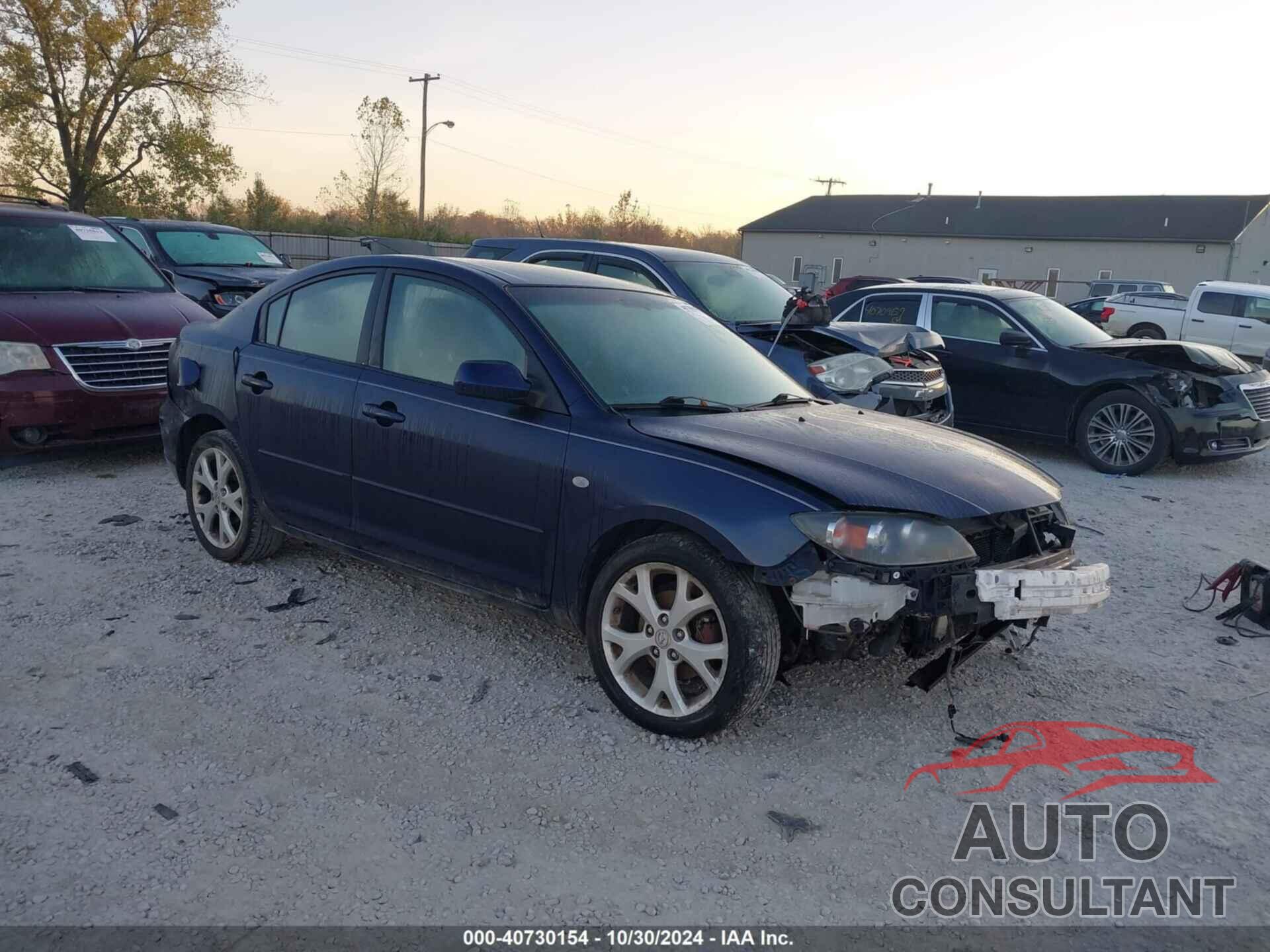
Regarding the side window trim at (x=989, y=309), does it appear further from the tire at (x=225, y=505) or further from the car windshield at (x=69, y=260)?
the car windshield at (x=69, y=260)

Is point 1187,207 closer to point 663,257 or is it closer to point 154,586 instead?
point 663,257

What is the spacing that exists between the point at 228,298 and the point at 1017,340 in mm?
8793

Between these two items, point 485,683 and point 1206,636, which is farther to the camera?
point 1206,636

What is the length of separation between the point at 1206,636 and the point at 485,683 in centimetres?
357

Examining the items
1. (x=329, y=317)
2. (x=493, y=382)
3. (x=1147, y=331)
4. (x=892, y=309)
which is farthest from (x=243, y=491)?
(x=1147, y=331)

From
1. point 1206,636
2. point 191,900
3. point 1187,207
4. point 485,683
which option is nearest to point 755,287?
point 1206,636

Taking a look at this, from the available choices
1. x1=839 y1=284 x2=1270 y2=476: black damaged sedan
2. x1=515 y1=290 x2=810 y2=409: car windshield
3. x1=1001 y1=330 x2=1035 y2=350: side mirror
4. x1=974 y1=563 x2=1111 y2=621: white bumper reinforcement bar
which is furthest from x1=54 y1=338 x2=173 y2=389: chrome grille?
x1=1001 y1=330 x2=1035 y2=350: side mirror

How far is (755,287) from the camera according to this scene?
8633mm

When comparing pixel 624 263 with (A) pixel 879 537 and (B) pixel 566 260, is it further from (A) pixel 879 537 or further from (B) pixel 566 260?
(A) pixel 879 537

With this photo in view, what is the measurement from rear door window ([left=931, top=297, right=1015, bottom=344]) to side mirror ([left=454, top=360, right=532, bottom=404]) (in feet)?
23.9

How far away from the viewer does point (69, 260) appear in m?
8.02

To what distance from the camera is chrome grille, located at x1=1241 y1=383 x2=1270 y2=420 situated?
29.7 ft

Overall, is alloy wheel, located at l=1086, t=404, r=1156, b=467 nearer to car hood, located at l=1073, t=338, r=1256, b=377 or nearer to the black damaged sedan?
the black damaged sedan

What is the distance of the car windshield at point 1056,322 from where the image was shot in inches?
384
